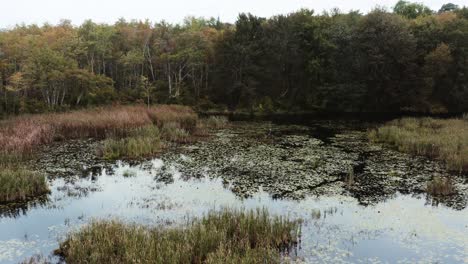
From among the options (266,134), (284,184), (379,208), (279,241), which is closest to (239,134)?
(266,134)

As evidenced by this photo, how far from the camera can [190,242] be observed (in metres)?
10.8

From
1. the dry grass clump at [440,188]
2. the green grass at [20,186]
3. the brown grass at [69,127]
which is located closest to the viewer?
the green grass at [20,186]

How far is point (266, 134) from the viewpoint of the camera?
34281 millimetres

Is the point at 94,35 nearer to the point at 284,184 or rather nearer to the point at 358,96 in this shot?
the point at 358,96

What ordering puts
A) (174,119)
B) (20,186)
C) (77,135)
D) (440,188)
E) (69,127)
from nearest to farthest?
(20,186)
(440,188)
(77,135)
(69,127)
(174,119)

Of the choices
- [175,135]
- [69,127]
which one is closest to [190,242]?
[175,135]

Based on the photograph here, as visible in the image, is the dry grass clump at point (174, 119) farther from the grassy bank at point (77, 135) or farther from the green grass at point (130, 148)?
the green grass at point (130, 148)

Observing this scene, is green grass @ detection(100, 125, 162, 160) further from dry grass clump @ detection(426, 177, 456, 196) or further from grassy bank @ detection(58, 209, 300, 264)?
dry grass clump @ detection(426, 177, 456, 196)

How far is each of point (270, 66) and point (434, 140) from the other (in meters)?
36.9

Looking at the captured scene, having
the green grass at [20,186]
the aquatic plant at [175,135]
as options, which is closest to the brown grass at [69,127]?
the aquatic plant at [175,135]

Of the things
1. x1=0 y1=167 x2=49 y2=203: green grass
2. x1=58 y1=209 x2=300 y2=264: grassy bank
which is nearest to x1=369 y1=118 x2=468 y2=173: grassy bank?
x1=58 y1=209 x2=300 y2=264: grassy bank

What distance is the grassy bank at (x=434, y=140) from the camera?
21.5 meters

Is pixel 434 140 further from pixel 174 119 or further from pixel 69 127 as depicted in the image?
pixel 69 127

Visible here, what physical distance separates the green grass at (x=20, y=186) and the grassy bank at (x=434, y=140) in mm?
19968
